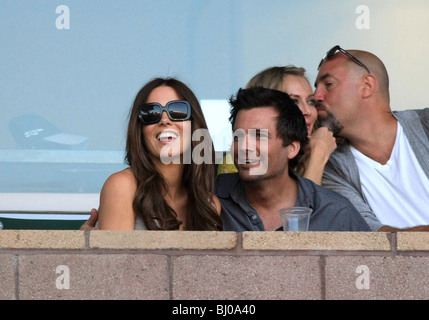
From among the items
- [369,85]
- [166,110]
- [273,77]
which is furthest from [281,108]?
[369,85]

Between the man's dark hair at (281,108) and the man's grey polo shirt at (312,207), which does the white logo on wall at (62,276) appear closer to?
the man's grey polo shirt at (312,207)

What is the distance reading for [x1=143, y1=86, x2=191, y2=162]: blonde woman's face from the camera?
3.02 metres

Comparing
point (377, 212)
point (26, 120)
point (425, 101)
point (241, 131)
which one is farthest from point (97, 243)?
point (425, 101)

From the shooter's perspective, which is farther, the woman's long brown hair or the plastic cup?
the woman's long brown hair

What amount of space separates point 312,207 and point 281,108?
438 mm

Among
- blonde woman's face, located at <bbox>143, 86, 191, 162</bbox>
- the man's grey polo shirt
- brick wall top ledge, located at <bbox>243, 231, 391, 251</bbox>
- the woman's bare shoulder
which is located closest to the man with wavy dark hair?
the man's grey polo shirt

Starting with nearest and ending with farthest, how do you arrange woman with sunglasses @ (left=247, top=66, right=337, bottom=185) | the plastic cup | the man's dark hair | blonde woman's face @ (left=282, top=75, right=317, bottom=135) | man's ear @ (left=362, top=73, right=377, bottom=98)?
the plastic cup
the man's dark hair
woman with sunglasses @ (left=247, top=66, right=337, bottom=185)
blonde woman's face @ (left=282, top=75, right=317, bottom=135)
man's ear @ (left=362, top=73, right=377, bottom=98)

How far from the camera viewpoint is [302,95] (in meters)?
3.77

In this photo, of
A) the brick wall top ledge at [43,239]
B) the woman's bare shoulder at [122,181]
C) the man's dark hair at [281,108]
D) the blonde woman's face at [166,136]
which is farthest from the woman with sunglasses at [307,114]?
the brick wall top ledge at [43,239]

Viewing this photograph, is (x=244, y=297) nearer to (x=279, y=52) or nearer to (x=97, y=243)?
(x=97, y=243)

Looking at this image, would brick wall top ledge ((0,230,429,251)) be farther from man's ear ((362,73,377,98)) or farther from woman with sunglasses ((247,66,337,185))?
man's ear ((362,73,377,98))

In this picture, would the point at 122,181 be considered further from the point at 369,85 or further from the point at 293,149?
the point at 369,85

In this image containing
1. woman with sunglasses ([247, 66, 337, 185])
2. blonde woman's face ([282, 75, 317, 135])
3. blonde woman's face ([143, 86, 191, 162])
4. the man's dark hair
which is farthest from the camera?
blonde woman's face ([282, 75, 317, 135])

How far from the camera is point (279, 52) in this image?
565 centimetres
